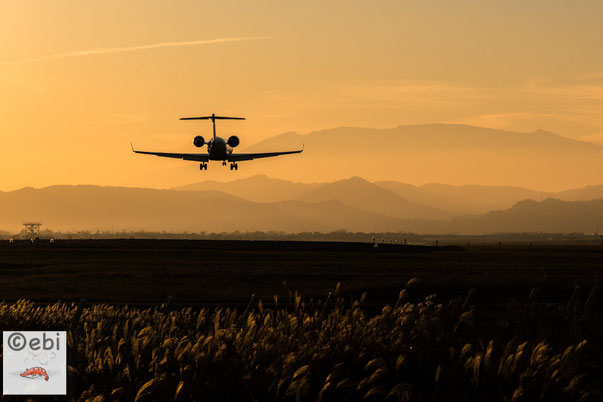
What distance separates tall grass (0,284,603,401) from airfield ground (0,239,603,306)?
12996mm

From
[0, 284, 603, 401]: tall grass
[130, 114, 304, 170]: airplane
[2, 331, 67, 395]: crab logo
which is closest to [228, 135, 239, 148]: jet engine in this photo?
[130, 114, 304, 170]: airplane

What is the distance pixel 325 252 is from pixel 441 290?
215 feet

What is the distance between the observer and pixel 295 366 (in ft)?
51.8

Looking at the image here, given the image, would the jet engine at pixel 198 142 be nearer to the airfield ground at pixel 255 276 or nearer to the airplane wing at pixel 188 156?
the airplane wing at pixel 188 156

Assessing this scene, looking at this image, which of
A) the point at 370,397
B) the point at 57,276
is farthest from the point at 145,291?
the point at 370,397

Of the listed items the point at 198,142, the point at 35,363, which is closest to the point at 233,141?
the point at 198,142

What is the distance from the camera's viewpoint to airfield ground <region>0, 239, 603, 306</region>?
55375 mm

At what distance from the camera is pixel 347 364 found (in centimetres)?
1636

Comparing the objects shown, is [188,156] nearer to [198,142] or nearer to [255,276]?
[198,142]

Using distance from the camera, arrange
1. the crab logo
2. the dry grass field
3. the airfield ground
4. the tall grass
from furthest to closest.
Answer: the airfield ground < the crab logo < the dry grass field < the tall grass

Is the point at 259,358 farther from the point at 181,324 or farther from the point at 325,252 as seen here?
the point at 325,252

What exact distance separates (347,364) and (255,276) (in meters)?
57.5

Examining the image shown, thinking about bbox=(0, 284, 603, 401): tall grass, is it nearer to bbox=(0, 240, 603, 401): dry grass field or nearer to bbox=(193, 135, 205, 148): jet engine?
bbox=(0, 240, 603, 401): dry grass field

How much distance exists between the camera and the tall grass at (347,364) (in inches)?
550
